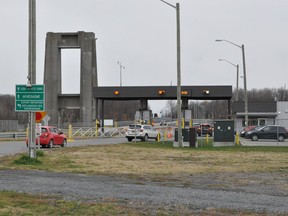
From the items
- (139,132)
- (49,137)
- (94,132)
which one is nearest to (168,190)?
(49,137)

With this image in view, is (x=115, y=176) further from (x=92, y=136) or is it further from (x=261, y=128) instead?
(x=92, y=136)

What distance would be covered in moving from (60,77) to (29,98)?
1998 inches

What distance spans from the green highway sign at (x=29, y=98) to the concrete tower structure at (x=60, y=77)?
47054mm

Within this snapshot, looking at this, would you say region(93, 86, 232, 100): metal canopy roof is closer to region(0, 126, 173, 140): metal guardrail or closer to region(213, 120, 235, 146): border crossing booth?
region(0, 126, 173, 140): metal guardrail

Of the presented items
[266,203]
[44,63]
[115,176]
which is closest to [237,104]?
[44,63]

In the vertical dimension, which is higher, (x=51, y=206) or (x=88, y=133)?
(x=88, y=133)

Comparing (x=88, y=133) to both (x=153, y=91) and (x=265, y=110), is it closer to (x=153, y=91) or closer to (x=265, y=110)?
(x=153, y=91)

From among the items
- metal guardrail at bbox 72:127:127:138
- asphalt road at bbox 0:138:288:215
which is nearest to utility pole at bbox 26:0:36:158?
asphalt road at bbox 0:138:288:215

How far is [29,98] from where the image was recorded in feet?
65.0

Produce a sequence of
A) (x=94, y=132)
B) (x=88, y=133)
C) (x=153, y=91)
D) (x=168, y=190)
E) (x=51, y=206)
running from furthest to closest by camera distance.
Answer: (x=88, y=133) → (x=94, y=132) → (x=153, y=91) → (x=168, y=190) → (x=51, y=206)

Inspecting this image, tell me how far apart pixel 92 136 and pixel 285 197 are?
46.5m

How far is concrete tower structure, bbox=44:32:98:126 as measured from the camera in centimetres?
6756

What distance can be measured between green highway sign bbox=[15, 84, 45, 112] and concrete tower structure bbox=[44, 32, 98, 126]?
4705 centimetres

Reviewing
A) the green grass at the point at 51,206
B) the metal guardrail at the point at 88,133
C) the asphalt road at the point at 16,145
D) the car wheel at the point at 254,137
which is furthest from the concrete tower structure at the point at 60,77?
the green grass at the point at 51,206
